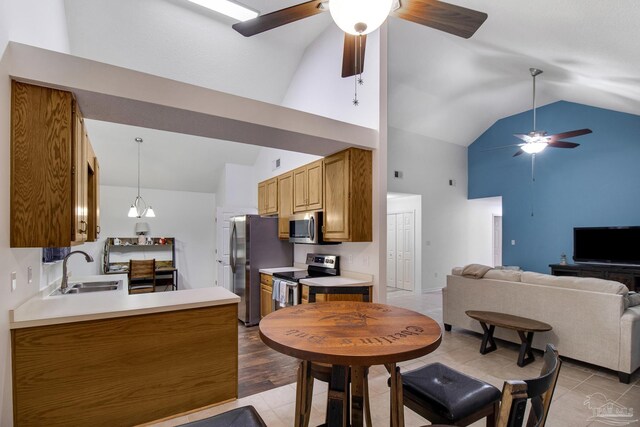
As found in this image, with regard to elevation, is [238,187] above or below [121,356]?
above

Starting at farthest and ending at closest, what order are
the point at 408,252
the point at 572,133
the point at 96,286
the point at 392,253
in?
the point at 392,253
the point at 408,252
the point at 572,133
the point at 96,286

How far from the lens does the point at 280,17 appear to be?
189 cm

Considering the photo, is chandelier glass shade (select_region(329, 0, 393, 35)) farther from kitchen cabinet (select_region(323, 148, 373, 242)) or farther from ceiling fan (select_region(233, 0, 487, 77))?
kitchen cabinet (select_region(323, 148, 373, 242))

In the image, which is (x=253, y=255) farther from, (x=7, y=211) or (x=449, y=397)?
(x=449, y=397)

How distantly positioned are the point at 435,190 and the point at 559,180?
238 cm

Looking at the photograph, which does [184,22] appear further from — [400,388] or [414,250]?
[414,250]

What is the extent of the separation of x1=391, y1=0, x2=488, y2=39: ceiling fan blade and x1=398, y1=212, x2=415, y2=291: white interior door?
564 centimetres

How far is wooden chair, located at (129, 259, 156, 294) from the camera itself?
6.01 m

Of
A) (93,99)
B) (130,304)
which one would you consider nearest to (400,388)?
(130,304)

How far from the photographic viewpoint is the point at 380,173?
11.5 ft

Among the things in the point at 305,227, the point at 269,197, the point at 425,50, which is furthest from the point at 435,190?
the point at 305,227

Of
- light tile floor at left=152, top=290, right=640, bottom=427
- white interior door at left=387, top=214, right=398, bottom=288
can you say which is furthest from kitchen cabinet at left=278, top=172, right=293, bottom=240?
white interior door at left=387, top=214, right=398, bottom=288

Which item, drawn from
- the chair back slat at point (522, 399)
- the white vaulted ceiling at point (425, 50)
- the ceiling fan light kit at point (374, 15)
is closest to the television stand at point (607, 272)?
the white vaulted ceiling at point (425, 50)

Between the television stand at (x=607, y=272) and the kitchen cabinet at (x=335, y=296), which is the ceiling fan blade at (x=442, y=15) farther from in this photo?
the television stand at (x=607, y=272)
